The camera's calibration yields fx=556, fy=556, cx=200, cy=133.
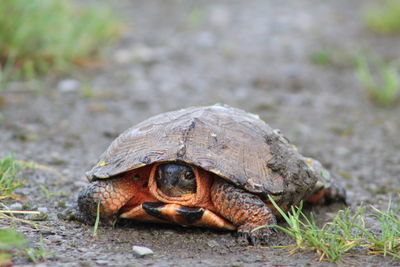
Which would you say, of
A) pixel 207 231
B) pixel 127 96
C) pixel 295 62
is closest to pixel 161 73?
pixel 127 96

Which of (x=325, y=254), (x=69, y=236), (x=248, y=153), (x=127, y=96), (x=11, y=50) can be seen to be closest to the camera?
(x=325, y=254)

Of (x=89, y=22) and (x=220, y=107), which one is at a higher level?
(x=89, y=22)

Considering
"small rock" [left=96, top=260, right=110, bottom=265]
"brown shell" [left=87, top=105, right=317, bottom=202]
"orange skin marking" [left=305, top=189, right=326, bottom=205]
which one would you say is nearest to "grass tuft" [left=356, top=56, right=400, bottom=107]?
"orange skin marking" [left=305, top=189, right=326, bottom=205]

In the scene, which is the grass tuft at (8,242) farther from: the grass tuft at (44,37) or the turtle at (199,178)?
the grass tuft at (44,37)

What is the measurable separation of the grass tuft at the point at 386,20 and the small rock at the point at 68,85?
5313mm

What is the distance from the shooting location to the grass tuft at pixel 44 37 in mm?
5715

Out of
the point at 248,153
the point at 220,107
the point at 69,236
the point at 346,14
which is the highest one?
the point at 346,14

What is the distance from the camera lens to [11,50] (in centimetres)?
574

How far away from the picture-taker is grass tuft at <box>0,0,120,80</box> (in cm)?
571

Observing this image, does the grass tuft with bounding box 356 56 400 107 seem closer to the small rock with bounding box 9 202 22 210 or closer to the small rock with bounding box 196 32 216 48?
the small rock with bounding box 196 32 216 48

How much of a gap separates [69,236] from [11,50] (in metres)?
3.55

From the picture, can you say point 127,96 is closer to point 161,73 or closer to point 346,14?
point 161,73

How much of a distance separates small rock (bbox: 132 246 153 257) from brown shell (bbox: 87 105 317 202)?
0.44 metres

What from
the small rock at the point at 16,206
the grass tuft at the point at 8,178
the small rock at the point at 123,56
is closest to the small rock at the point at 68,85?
the small rock at the point at 123,56
